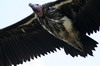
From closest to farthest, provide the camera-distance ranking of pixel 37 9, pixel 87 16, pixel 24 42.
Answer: pixel 37 9
pixel 87 16
pixel 24 42

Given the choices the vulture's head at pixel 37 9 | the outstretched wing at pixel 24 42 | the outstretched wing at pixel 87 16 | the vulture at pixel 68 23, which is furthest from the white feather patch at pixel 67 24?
the outstretched wing at pixel 24 42

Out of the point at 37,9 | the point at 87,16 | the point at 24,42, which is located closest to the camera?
the point at 37,9

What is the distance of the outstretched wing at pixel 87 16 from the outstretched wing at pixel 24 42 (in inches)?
52.6

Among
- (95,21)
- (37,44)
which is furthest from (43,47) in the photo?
(95,21)

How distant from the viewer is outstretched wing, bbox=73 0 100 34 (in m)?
14.5

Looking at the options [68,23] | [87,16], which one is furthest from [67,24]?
[87,16]

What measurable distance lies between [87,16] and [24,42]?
2813 mm

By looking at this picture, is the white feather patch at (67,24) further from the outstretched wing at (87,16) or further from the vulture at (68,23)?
the outstretched wing at (87,16)

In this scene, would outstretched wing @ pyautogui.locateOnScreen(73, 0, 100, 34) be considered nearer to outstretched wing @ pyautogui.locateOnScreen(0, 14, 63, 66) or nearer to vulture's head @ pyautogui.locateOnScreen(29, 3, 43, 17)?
vulture's head @ pyautogui.locateOnScreen(29, 3, 43, 17)

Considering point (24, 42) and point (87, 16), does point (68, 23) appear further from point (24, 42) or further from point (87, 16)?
point (24, 42)

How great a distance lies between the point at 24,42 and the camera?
16656 millimetres

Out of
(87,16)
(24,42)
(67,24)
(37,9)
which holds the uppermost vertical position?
(37,9)

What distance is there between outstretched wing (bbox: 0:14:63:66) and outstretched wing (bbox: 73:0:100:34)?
52.6 inches

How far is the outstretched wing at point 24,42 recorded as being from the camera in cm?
1620
